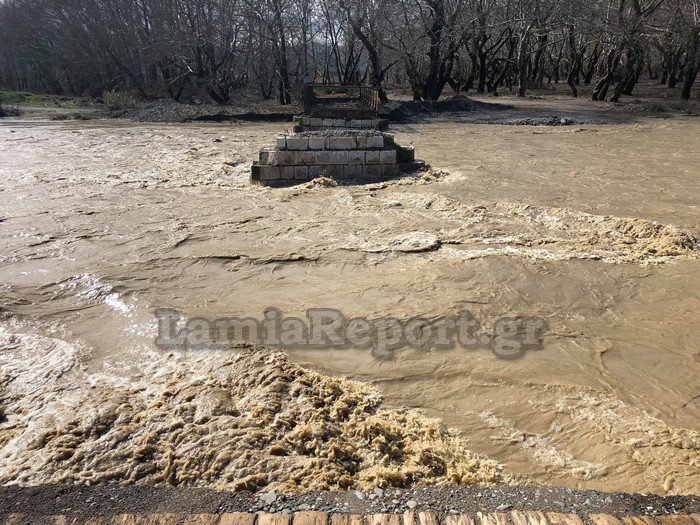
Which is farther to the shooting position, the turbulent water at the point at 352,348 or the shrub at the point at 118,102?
the shrub at the point at 118,102

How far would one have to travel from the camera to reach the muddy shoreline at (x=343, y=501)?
84.8 inches

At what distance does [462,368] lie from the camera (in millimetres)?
3564

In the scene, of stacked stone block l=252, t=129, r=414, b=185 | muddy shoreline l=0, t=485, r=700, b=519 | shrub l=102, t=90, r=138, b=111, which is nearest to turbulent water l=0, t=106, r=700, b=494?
muddy shoreline l=0, t=485, r=700, b=519

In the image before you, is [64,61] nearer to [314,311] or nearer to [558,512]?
[314,311]

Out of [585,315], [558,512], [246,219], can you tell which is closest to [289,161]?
[246,219]

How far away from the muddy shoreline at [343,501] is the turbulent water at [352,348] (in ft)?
0.76

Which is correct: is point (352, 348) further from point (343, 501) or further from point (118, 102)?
point (118, 102)

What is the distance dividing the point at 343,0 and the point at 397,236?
54.3 ft

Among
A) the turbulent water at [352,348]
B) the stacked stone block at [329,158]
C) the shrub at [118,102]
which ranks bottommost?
the turbulent water at [352,348]

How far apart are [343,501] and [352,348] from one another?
162 centimetres

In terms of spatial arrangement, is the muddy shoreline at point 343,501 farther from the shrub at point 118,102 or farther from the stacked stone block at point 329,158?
the shrub at point 118,102

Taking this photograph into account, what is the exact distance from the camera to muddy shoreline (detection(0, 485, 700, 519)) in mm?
2154

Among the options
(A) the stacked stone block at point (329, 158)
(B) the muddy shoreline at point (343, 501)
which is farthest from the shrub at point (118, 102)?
(B) the muddy shoreline at point (343, 501)

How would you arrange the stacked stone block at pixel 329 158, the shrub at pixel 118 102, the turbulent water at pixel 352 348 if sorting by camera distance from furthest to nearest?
the shrub at pixel 118 102, the stacked stone block at pixel 329 158, the turbulent water at pixel 352 348
